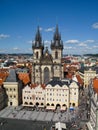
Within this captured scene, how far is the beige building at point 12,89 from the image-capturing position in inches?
3462

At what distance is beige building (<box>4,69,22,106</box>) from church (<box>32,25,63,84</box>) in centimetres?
1611

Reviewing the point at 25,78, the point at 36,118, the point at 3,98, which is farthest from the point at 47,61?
the point at 36,118

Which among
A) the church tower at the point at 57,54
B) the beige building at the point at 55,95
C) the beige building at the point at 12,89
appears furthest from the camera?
the church tower at the point at 57,54

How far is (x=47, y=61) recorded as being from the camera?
102 metres

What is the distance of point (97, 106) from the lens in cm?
5281

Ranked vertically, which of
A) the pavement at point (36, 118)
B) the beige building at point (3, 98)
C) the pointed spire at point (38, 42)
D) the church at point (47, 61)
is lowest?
the pavement at point (36, 118)

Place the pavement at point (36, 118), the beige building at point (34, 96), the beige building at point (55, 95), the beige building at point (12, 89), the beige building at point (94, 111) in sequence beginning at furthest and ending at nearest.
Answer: the beige building at point (12, 89) → the beige building at point (34, 96) → the beige building at point (55, 95) → the pavement at point (36, 118) → the beige building at point (94, 111)

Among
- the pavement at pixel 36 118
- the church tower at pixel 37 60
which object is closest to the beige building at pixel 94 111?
the pavement at pixel 36 118

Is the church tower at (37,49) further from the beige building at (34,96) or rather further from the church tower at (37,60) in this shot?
the beige building at (34,96)

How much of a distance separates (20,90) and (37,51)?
73.9ft

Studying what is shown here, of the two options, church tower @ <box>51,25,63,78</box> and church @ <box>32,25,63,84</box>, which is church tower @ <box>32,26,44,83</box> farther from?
church tower @ <box>51,25,63,78</box>

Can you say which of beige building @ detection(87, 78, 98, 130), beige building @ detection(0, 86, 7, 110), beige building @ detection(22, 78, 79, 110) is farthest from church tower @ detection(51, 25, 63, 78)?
beige building @ detection(87, 78, 98, 130)

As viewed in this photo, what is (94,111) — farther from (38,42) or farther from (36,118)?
(38,42)

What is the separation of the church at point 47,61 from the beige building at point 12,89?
16113mm
